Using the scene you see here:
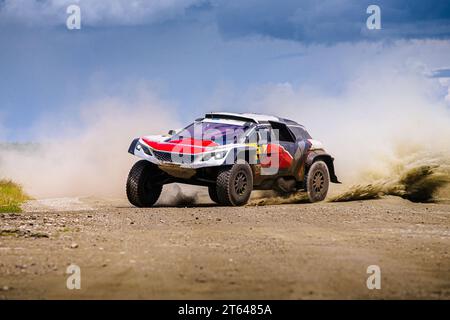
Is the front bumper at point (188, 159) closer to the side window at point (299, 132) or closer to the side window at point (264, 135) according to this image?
the side window at point (264, 135)

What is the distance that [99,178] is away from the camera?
3005cm

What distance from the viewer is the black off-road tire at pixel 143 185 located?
17.6 metres

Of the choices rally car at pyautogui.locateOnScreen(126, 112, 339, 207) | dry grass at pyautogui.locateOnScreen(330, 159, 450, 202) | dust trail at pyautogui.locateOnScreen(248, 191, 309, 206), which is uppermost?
rally car at pyautogui.locateOnScreen(126, 112, 339, 207)

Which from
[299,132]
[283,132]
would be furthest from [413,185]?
[283,132]

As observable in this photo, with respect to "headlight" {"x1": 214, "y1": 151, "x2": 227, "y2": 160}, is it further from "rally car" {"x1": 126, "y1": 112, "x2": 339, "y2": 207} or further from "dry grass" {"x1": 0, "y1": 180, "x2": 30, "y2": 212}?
"dry grass" {"x1": 0, "y1": 180, "x2": 30, "y2": 212}

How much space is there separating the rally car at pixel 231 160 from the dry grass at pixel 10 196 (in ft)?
8.74

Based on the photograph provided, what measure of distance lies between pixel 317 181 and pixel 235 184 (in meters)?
2.94

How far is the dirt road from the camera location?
8.13 metres

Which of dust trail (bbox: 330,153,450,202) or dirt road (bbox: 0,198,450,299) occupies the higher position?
dust trail (bbox: 330,153,450,202)

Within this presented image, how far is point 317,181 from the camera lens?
19578mm

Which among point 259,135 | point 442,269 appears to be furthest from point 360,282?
point 259,135

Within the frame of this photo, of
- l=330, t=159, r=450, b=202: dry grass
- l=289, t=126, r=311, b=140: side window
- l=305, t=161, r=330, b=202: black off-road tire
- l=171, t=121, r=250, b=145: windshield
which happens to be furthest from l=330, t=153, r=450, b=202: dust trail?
l=171, t=121, r=250, b=145: windshield

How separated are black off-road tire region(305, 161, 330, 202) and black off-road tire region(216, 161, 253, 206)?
2.02 m

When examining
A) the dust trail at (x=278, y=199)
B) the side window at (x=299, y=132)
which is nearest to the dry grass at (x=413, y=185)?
the dust trail at (x=278, y=199)
